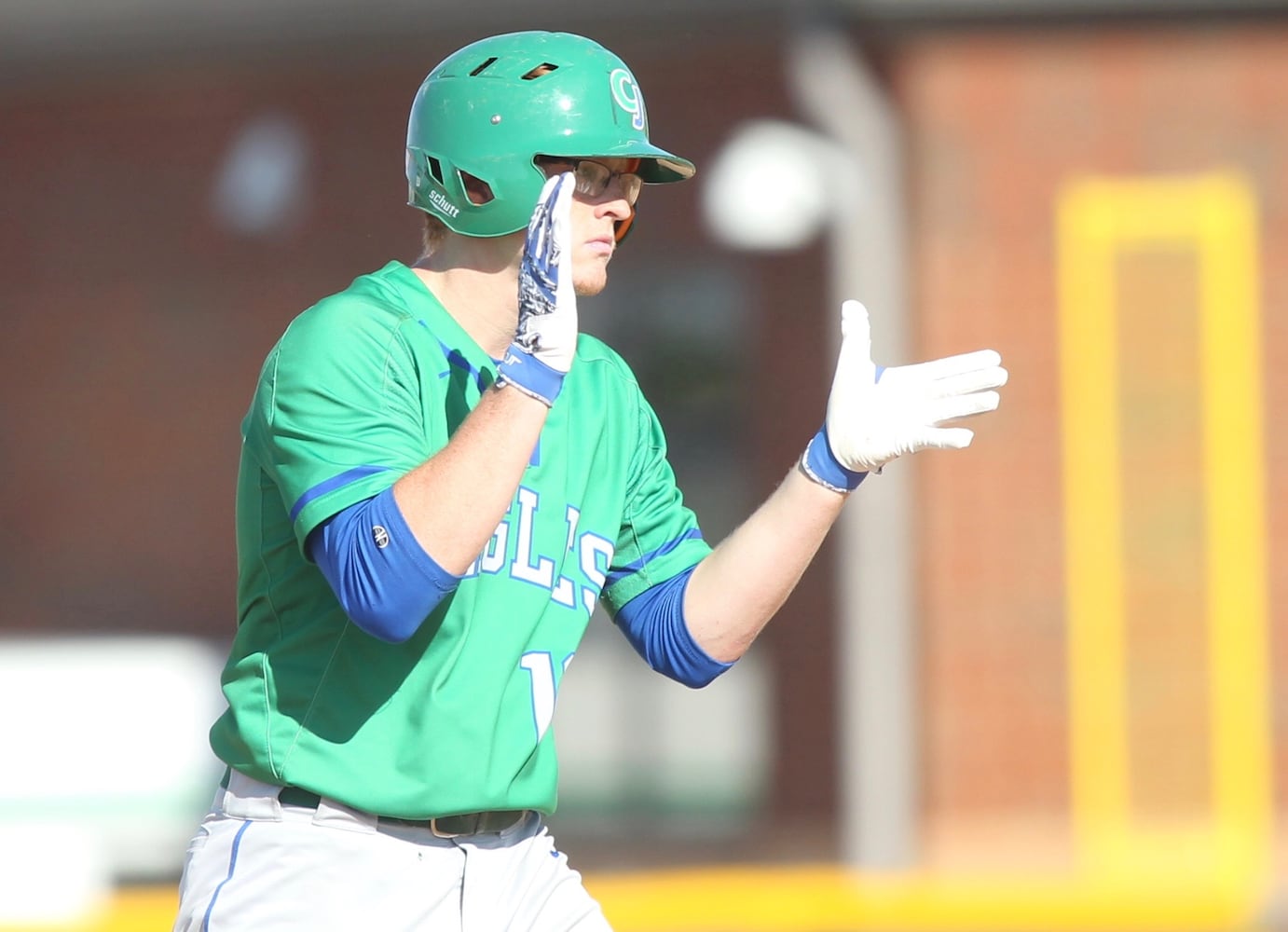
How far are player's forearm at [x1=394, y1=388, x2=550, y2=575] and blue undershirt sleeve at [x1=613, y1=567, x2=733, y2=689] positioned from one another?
68 cm

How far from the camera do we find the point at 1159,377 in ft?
29.0

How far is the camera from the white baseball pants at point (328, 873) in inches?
103

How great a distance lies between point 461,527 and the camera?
2434 millimetres

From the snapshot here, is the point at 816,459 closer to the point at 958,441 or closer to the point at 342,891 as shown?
the point at 958,441

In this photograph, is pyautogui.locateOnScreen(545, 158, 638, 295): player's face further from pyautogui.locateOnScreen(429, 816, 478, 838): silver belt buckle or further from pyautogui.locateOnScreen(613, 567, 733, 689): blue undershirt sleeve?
pyautogui.locateOnScreen(429, 816, 478, 838): silver belt buckle

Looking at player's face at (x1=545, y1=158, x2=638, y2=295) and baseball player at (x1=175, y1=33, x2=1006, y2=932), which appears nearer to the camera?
baseball player at (x1=175, y1=33, x2=1006, y2=932)

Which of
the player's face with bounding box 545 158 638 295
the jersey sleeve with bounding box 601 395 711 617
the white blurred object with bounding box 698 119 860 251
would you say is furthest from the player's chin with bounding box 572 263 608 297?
the white blurred object with bounding box 698 119 860 251

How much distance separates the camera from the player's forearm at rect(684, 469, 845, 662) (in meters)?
2.94

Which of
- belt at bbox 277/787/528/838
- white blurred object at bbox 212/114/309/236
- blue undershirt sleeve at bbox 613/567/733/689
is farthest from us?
white blurred object at bbox 212/114/309/236

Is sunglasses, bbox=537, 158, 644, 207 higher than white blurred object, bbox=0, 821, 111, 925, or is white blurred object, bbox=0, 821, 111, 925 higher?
sunglasses, bbox=537, 158, 644, 207

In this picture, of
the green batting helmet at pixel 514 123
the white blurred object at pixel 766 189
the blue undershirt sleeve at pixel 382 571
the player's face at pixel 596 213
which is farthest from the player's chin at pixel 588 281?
→ the white blurred object at pixel 766 189

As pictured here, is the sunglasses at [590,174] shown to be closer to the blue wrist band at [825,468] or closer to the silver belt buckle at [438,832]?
the blue wrist band at [825,468]

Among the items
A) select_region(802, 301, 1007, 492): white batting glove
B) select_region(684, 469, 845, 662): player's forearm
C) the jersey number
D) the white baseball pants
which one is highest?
select_region(802, 301, 1007, 492): white batting glove

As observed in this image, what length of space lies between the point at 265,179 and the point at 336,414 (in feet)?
25.9
